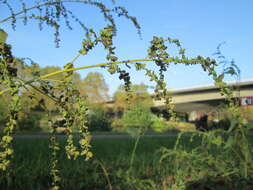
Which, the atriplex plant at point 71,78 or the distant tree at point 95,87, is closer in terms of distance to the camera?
the atriplex plant at point 71,78

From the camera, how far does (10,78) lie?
0.91 metres

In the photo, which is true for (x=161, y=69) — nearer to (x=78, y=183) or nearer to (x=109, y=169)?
(x=78, y=183)

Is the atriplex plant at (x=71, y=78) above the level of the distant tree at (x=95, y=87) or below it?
below

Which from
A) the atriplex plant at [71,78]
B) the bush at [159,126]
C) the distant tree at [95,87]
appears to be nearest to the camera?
the atriplex plant at [71,78]

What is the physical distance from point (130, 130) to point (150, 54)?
0.81 metres

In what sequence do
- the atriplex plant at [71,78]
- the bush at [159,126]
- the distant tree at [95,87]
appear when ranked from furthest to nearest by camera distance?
the distant tree at [95,87], the bush at [159,126], the atriplex plant at [71,78]

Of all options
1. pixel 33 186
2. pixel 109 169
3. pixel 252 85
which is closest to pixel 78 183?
pixel 33 186

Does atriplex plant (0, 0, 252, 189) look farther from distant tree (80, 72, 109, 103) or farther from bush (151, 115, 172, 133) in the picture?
distant tree (80, 72, 109, 103)

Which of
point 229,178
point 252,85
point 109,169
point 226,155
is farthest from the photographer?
point 252,85

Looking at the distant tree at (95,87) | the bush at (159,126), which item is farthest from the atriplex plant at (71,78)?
the distant tree at (95,87)

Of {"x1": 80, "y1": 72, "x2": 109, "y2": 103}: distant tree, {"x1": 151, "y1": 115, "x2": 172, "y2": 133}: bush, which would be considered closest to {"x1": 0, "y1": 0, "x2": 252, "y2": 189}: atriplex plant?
{"x1": 151, "y1": 115, "x2": 172, "y2": 133}: bush

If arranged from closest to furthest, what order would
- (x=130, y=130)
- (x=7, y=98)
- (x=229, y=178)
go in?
(x=7, y=98) → (x=130, y=130) → (x=229, y=178)

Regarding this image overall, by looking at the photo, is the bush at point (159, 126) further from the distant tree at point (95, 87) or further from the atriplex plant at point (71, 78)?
the distant tree at point (95, 87)

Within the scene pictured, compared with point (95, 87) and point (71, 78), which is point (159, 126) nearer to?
point (71, 78)
